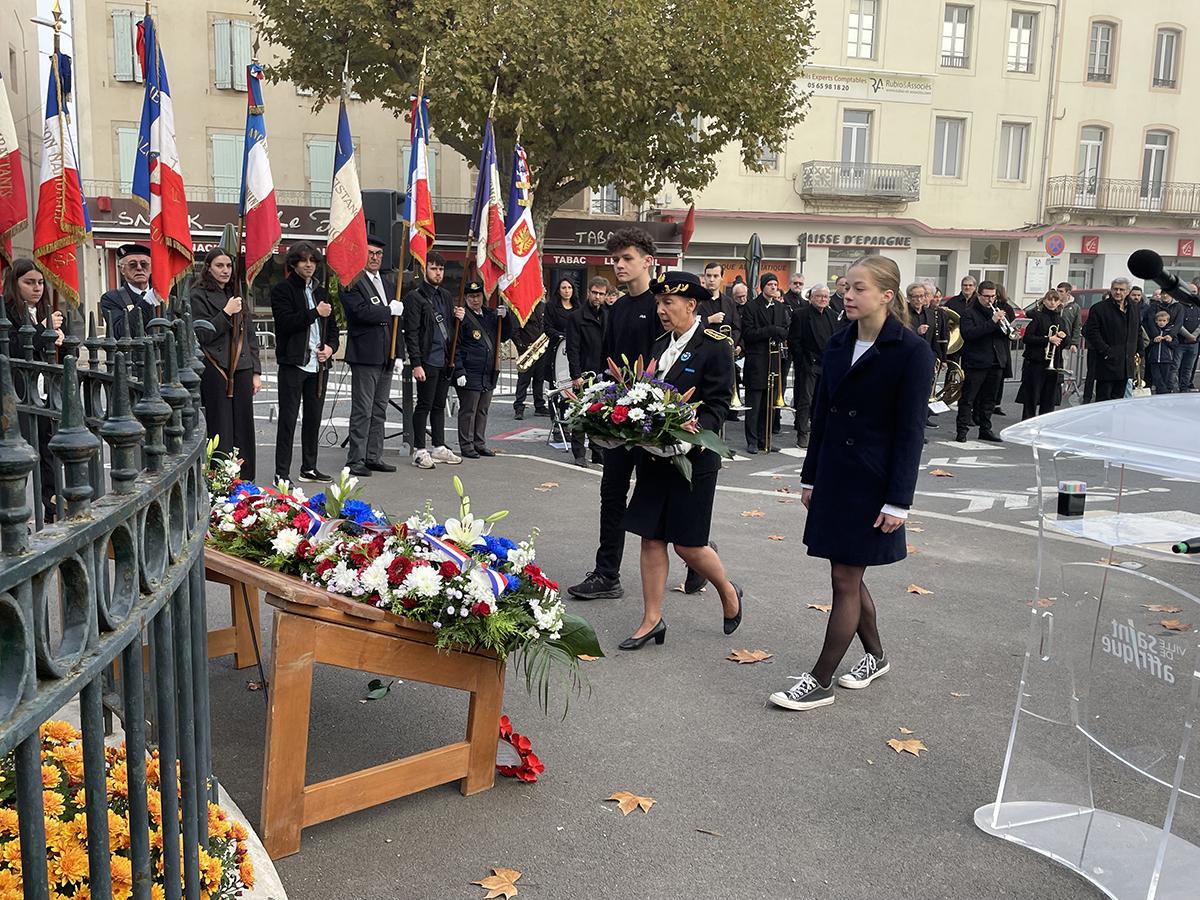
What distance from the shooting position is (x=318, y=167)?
102ft

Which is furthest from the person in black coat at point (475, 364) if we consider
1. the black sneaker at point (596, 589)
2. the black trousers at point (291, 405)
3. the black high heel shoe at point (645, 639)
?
the black high heel shoe at point (645, 639)

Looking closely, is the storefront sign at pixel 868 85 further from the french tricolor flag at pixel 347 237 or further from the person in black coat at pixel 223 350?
the person in black coat at pixel 223 350

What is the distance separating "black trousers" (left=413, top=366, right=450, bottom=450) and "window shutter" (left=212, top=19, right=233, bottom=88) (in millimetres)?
22576

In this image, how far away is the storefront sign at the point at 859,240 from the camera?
3350 centimetres

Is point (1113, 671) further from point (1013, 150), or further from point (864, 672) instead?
point (1013, 150)

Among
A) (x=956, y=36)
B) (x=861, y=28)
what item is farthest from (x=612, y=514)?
(x=956, y=36)

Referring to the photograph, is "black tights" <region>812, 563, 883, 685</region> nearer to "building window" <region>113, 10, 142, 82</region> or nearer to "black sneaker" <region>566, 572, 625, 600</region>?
"black sneaker" <region>566, 572, 625, 600</region>

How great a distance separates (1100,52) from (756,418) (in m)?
29.6

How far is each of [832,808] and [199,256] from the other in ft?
92.0

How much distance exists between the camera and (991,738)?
4.45 meters

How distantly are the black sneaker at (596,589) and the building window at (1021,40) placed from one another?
33107mm

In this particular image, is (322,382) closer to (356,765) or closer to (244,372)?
(244,372)

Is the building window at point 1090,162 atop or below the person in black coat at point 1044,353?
atop

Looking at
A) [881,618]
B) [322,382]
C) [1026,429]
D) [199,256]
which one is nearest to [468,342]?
[322,382]
